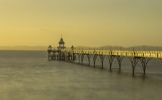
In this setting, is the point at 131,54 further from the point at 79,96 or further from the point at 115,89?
the point at 79,96

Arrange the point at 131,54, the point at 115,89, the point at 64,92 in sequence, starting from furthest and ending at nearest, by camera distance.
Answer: the point at 131,54
the point at 115,89
the point at 64,92

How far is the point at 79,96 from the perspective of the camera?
1132 inches

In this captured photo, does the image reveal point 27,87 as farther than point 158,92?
Yes

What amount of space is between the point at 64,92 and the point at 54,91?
1.21 m

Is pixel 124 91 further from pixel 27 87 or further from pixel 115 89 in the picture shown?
pixel 27 87

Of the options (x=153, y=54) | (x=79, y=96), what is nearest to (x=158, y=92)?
(x=79, y=96)

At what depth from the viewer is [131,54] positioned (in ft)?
166

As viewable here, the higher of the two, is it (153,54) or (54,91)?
(153,54)

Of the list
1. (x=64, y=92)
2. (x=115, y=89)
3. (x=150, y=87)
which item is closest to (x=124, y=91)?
(x=115, y=89)

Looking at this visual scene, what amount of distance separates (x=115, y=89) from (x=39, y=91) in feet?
26.4

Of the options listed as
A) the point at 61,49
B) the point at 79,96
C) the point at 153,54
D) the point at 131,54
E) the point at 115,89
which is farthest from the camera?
the point at 61,49

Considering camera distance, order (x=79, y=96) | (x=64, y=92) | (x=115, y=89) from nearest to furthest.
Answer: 1. (x=79, y=96)
2. (x=64, y=92)
3. (x=115, y=89)

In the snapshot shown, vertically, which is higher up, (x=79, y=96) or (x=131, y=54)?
(x=131, y=54)

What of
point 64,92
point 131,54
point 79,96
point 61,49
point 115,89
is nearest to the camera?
point 79,96
